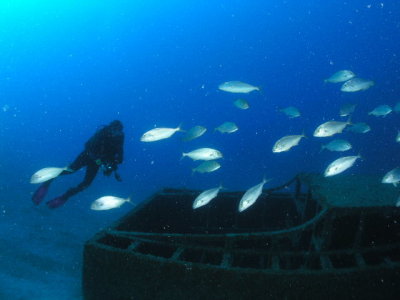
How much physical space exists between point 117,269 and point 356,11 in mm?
98913

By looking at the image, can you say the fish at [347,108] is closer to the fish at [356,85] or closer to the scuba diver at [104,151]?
the fish at [356,85]

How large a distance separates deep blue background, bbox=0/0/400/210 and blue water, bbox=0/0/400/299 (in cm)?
49

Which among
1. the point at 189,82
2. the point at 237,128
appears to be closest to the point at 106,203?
the point at 237,128

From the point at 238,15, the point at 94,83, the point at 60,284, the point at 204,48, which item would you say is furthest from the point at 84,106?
the point at 60,284

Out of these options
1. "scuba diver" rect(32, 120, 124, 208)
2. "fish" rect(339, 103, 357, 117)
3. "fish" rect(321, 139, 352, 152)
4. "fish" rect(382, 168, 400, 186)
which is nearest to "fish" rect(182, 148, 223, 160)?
"scuba diver" rect(32, 120, 124, 208)

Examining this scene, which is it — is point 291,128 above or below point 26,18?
below

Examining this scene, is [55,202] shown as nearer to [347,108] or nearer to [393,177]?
[393,177]

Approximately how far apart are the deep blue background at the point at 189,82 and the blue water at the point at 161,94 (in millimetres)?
490

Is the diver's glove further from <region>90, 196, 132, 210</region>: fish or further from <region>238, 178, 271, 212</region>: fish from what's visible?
<region>238, 178, 271, 212</region>: fish

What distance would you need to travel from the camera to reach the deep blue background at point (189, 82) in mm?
45344

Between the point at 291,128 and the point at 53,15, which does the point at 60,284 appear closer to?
the point at 291,128

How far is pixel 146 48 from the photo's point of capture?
14238cm

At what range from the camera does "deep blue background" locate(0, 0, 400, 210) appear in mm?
45344

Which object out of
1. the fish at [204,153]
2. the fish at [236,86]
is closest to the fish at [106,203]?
the fish at [204,153]
